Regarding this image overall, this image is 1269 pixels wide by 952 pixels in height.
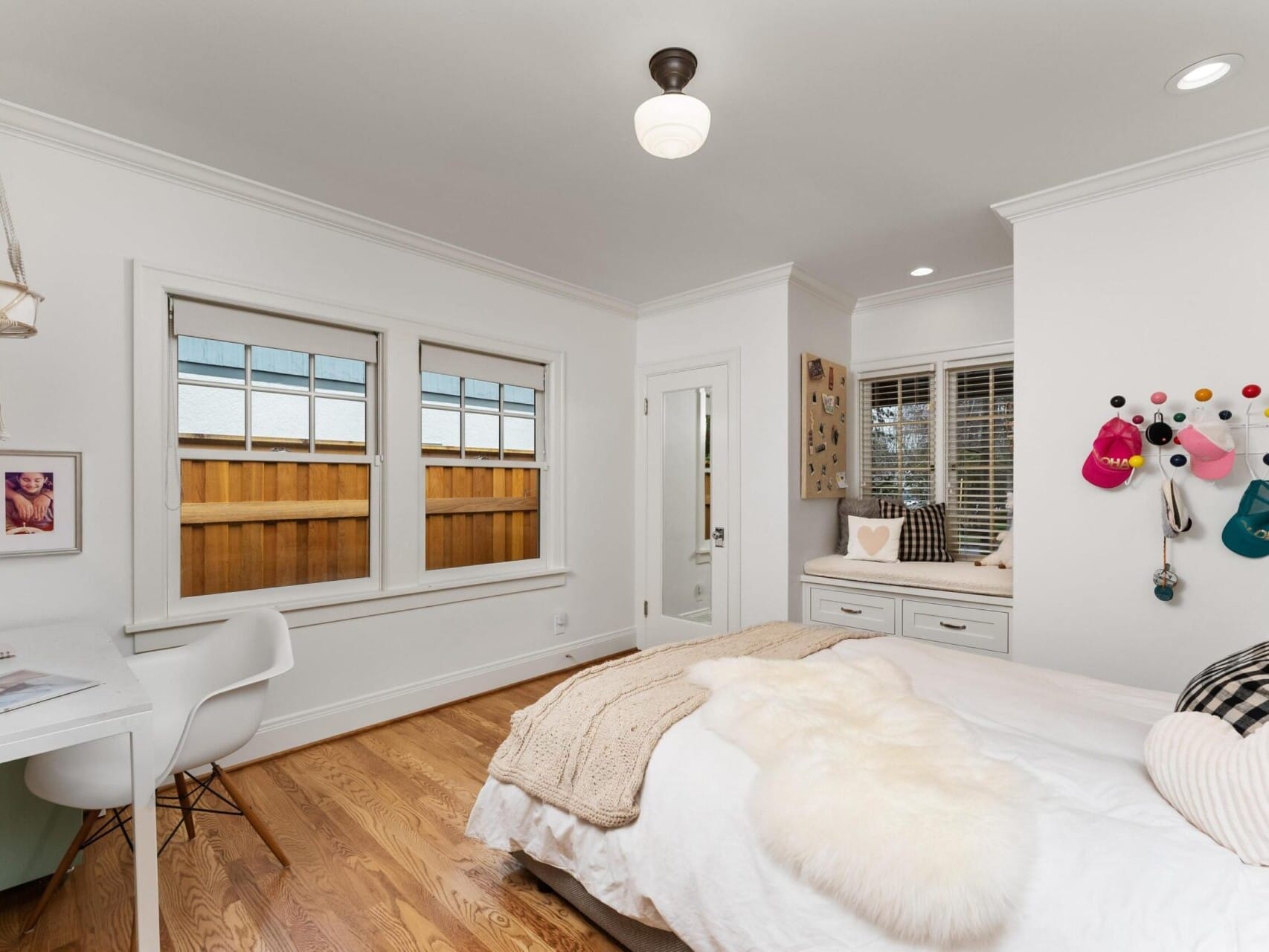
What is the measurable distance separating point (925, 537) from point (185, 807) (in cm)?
378

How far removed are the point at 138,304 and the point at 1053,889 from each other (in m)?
3.31

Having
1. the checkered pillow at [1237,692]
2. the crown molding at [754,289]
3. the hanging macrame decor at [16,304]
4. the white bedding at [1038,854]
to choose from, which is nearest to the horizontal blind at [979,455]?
the crown molding at [754,289]

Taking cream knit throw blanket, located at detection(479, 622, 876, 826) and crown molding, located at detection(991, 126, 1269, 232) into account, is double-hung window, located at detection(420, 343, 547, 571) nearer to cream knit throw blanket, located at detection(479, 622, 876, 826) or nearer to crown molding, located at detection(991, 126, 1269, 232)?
cream knit throw blanket, located at detection(479, 622, 876, 826)

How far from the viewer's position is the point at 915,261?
3611 millimetres

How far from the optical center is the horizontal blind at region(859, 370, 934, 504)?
4125 millimetres

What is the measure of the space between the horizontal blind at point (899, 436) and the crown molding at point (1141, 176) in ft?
4.49

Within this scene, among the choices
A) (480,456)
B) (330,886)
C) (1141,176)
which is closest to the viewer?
(330,886)

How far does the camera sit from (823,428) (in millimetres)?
4047

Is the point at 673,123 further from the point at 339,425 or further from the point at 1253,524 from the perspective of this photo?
the point at 1253,524

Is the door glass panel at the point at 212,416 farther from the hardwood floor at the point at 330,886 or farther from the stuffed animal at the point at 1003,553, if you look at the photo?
the stuffed animal at the point at 1003,553

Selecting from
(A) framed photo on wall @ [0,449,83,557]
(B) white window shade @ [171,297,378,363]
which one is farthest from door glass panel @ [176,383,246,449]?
(A) framed photo on wall @ [0,449,83,557]

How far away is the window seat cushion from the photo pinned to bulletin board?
0.47 meters

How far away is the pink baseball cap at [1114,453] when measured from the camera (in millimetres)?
2537

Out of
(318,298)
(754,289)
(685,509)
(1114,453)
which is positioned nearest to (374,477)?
(318,298)
